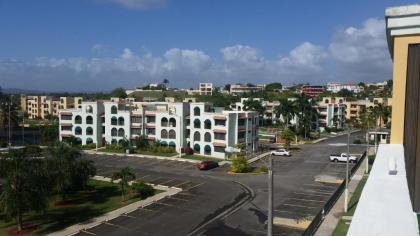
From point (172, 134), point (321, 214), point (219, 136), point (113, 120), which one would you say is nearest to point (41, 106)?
point (113, 120)

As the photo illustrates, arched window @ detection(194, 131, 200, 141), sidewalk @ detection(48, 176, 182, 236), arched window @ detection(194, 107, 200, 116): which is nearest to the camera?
sidewalk @ detection(48, 176, 182, 236)

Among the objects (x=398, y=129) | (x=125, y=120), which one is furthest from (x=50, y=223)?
(x=125, y=120)

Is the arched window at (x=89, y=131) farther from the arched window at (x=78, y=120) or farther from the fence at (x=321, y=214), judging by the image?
the fence at (x=321, y=214)

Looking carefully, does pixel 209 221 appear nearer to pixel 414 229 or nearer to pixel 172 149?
pixel 414 229

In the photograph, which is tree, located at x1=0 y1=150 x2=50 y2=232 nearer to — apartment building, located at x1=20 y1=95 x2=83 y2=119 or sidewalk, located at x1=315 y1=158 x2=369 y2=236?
sidewalk, located at x1=315 y1=158 x2=369 y2=236

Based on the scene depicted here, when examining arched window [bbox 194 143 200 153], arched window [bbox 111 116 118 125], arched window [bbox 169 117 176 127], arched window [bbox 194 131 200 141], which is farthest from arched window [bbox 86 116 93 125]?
arched window [bbox 194 143 200 153]

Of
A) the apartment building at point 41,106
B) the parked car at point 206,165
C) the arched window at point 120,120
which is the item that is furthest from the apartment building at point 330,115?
the apartment building at point 41,106
